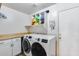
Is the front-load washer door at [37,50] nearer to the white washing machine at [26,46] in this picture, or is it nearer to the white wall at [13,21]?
the white washing machine at [26,46]

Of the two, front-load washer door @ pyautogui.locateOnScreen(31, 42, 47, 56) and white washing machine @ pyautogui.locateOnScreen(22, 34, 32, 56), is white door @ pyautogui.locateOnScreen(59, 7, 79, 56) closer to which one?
front-load washer door @ pyautogui.locateOnScreen(31, 42, 47, 56)

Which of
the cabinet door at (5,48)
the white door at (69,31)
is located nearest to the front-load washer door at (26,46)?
the cabinet door at (5,48)

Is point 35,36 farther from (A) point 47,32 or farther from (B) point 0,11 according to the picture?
(B) point 0,11

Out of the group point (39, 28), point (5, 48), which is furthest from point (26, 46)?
point (39, 28)

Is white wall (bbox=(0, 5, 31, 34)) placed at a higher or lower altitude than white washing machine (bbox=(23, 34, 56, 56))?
higher

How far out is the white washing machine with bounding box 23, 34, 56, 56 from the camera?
3.43 feet

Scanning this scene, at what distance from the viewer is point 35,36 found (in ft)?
3.71

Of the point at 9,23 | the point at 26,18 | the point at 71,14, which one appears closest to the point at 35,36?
the point at 26,18

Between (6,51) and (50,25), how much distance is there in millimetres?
827

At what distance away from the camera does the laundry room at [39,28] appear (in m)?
0.94

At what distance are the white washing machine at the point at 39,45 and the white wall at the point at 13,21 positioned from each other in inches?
10.0

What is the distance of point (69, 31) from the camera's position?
44.8 inches

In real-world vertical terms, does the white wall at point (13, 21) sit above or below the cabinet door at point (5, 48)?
→ above

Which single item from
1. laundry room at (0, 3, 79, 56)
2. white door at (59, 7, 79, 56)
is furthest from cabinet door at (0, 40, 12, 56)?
white door at (59, 7, 79, 56)
